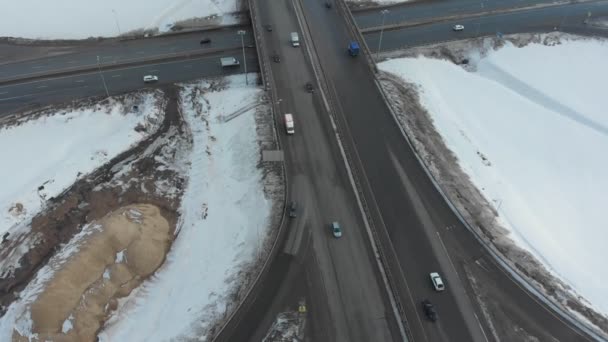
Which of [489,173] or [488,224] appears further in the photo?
[489,173]

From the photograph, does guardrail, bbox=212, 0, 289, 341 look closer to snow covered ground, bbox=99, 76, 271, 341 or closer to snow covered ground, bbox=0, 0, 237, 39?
snow covered ground, bbox=99, 76, 271, 341

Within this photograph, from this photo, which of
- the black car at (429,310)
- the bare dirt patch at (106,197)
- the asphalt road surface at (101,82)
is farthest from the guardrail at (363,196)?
the bare dirt patch at (106,197)

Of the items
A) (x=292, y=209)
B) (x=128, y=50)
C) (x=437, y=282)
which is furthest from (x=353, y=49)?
(x=128, y=50)

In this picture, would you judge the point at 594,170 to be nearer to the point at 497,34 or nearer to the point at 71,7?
→ the point at 497,34

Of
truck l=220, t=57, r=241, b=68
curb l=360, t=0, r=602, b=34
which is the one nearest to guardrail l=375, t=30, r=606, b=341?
truck l=220, t=57, r=241, b=68

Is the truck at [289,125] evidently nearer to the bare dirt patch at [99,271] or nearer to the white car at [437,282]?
the bare dirt patch at [99,271]

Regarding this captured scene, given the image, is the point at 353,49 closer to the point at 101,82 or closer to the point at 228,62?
the point at 228,62

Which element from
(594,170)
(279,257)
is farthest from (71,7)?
(594,170)
